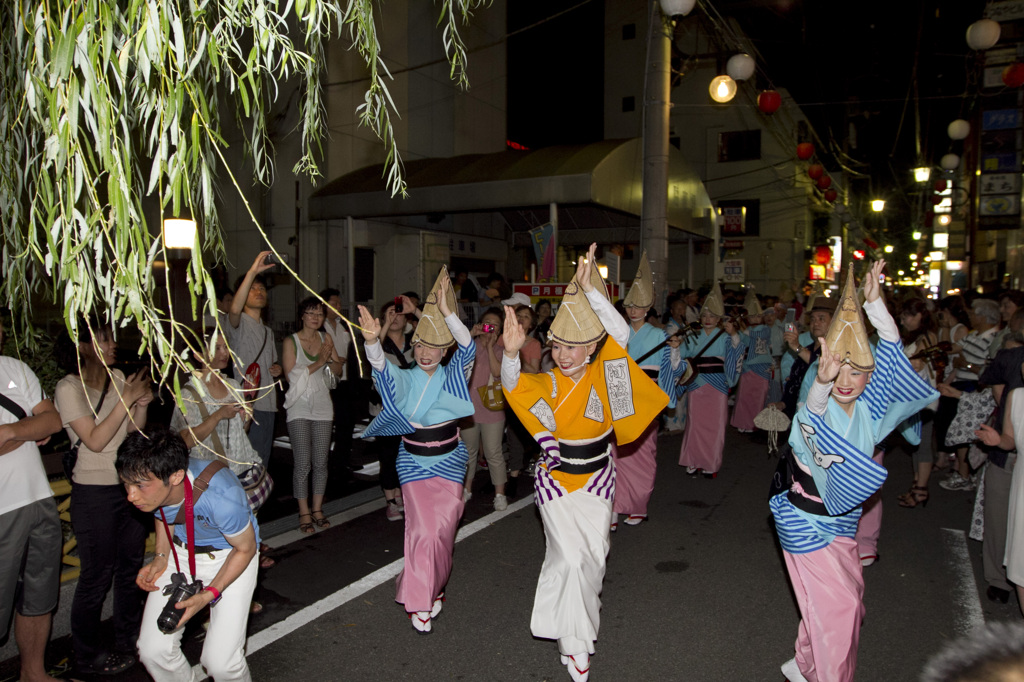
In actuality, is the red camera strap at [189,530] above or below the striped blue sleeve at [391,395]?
below

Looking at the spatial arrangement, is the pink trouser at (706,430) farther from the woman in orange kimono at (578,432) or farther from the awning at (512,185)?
the awning at (512,185)

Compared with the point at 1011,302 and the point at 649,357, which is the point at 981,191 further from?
the point at 649,357

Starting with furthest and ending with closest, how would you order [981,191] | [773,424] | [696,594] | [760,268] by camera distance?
[760,268] < [981,191] < [773,424] < [696,594]

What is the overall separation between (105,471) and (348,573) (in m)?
1.92

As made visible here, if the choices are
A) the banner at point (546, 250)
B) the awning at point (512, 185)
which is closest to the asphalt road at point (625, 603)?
the banner at point (546, 250)

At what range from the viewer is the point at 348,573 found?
496 centimetres

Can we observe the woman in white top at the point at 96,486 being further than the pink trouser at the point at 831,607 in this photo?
Yes

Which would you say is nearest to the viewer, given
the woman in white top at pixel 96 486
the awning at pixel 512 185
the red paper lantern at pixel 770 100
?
the woman in white top at pixel 96 486

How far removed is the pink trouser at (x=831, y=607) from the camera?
327 cm

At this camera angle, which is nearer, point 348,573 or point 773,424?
point 348,573

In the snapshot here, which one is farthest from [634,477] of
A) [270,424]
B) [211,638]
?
[211,638]

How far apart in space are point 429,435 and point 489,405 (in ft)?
→ 6.79

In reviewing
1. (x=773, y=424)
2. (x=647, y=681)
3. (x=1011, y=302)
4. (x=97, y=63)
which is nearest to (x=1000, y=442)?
(x=773, y=424)

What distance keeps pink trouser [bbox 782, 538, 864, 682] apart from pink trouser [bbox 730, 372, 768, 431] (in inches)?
264
